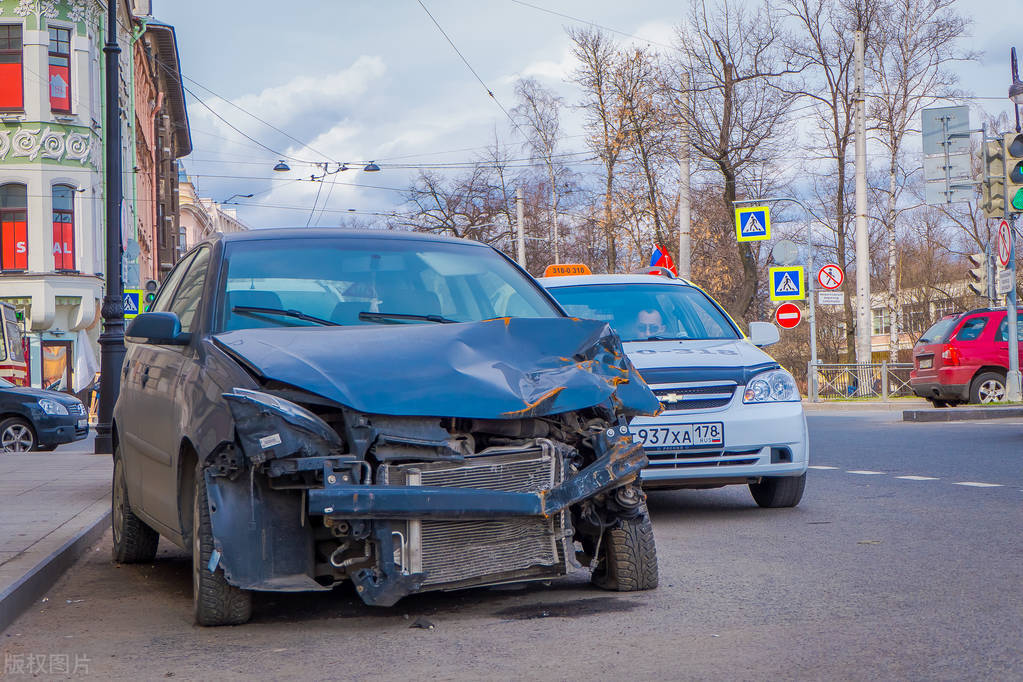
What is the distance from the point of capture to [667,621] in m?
5.05

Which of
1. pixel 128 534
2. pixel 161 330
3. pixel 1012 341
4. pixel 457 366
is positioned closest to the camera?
pixel 457 366

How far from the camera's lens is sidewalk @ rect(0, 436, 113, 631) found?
600cm

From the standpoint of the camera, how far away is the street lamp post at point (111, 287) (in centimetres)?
1717

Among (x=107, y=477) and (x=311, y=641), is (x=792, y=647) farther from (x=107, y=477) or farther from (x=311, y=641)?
(x=107, y=477)

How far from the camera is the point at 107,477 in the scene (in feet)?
41.0

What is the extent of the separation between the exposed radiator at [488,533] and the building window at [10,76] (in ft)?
109

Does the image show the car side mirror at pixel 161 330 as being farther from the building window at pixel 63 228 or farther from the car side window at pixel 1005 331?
the building window at pixel 63 228

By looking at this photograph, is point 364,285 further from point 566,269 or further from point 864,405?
point 864,405

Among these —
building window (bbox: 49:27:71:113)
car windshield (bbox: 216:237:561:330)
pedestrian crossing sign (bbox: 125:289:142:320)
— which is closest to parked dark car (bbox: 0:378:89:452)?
pedestrian crossing sign (bbox: 125:289:142:320)

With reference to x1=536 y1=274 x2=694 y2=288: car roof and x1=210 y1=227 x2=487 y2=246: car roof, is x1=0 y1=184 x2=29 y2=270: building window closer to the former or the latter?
x1=536 y1=274 x2=694 y2=288: car roof

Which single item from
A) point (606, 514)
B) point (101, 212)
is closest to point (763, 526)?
point (606, 514)

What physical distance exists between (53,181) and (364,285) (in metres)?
31.8

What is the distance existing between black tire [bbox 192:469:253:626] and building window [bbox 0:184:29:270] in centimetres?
3216

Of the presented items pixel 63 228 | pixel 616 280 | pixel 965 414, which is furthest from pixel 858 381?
pixel 63 228
